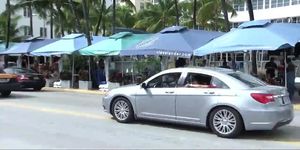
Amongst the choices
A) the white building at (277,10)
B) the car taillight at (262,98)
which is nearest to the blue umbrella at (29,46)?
the car taillight at (262,98)

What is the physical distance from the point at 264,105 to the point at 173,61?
1703cm

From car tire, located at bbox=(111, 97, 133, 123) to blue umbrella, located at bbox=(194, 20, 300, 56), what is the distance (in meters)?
7.32

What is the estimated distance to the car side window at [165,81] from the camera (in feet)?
37.4

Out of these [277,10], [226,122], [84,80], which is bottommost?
[226,122]

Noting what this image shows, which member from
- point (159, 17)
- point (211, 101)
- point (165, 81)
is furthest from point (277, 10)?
point (211, 101)

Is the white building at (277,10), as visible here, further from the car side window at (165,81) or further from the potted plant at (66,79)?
the car side window at (165,81)

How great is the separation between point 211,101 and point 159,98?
1.44 meters

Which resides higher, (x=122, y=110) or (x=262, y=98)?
(x=262, y=98)

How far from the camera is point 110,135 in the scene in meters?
10.6

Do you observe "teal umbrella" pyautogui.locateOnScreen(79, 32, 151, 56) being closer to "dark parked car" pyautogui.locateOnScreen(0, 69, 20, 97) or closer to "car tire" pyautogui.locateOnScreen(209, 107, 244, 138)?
"dark parked car" pyautogui.locateOnScreen(0, 69, 20, 97)

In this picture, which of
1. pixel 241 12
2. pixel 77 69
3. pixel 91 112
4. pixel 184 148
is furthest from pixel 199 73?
pixel 241 12

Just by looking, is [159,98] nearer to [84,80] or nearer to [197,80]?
[197,80]

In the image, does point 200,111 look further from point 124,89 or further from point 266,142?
point 124,89

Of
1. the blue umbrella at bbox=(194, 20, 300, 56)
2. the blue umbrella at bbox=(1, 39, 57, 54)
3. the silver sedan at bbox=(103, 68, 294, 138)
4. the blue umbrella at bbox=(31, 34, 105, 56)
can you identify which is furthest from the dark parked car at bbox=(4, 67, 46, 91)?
the silver sedan at bbox=(103, 68, 294, 138)
